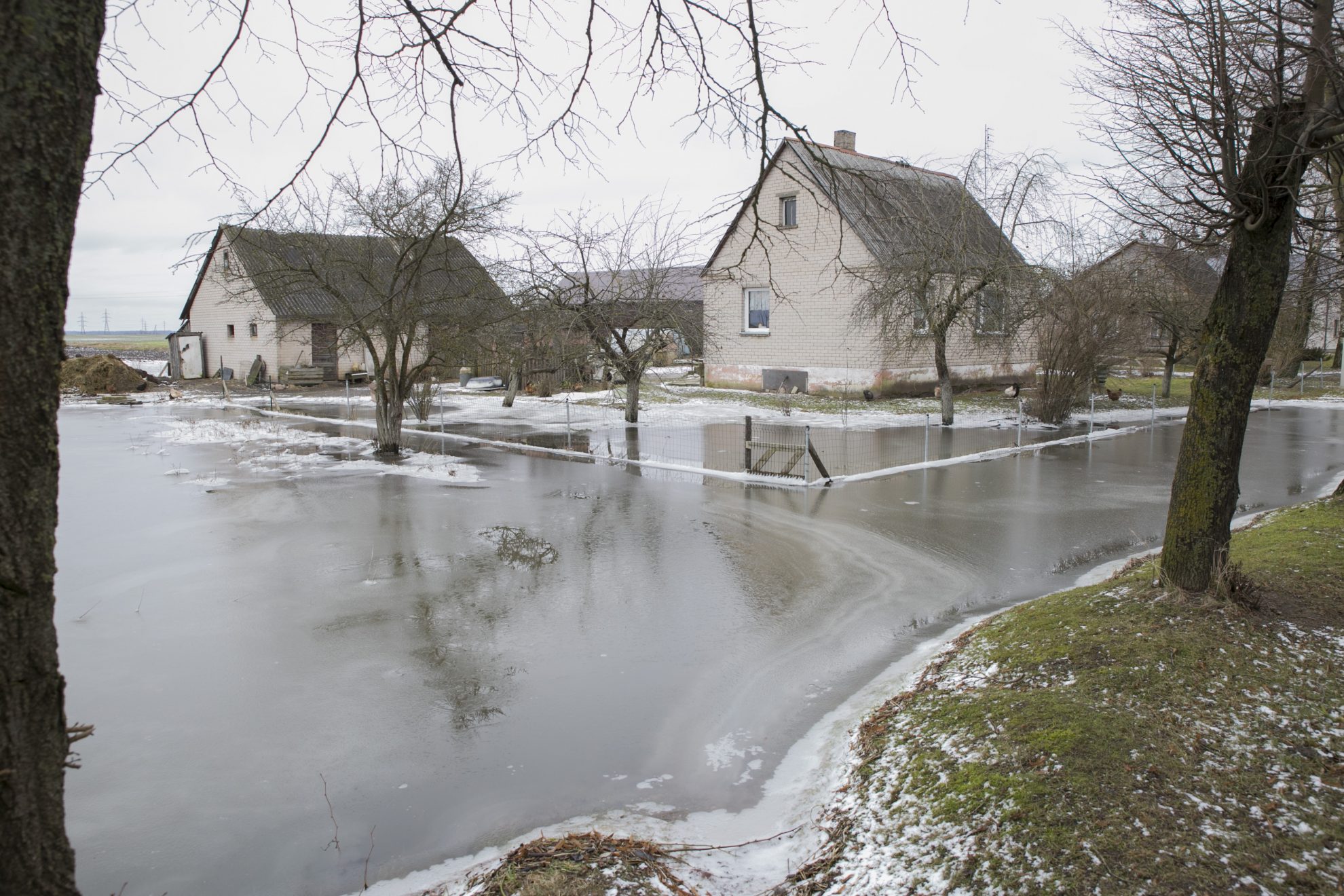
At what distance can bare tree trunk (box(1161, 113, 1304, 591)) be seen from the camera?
216 inches

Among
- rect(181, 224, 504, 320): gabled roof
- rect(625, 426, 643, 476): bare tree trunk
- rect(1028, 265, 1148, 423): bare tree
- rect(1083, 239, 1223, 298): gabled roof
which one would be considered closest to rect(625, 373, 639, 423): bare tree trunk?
rect(625, 426, 643, 476): bare tree trunk

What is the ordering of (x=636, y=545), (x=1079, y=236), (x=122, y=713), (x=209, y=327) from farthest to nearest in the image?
1. (x=209, y=327)
2. (x=1079, y=236)
3. (x=636, y=545)
4. (x=122, y=713)

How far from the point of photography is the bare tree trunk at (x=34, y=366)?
216 cm

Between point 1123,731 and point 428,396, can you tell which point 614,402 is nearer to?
point 428,396

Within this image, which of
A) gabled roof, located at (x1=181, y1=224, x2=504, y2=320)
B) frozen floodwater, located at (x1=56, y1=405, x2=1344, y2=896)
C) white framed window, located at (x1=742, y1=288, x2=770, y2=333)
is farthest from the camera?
white framed window, located at (x1=742, y1=288, x2=770, y2=333)

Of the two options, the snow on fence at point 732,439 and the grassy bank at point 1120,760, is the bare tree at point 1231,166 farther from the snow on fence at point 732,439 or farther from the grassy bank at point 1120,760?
the snow on fence at point 732,439

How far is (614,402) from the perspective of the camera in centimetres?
2816

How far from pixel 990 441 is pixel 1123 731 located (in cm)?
1589

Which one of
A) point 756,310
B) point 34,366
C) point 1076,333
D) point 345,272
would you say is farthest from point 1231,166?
A: point 756,310

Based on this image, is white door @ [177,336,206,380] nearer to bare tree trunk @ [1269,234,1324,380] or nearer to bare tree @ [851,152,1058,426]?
bare tree @ [851,152,1058,426]

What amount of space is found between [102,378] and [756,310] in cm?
2668

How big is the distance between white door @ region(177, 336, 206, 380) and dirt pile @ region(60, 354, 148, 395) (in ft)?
18.9

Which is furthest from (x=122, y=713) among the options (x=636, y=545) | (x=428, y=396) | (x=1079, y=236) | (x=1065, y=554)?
(x=1079, y=236)

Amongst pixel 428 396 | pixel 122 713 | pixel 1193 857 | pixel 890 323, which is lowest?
pixel 122 713
